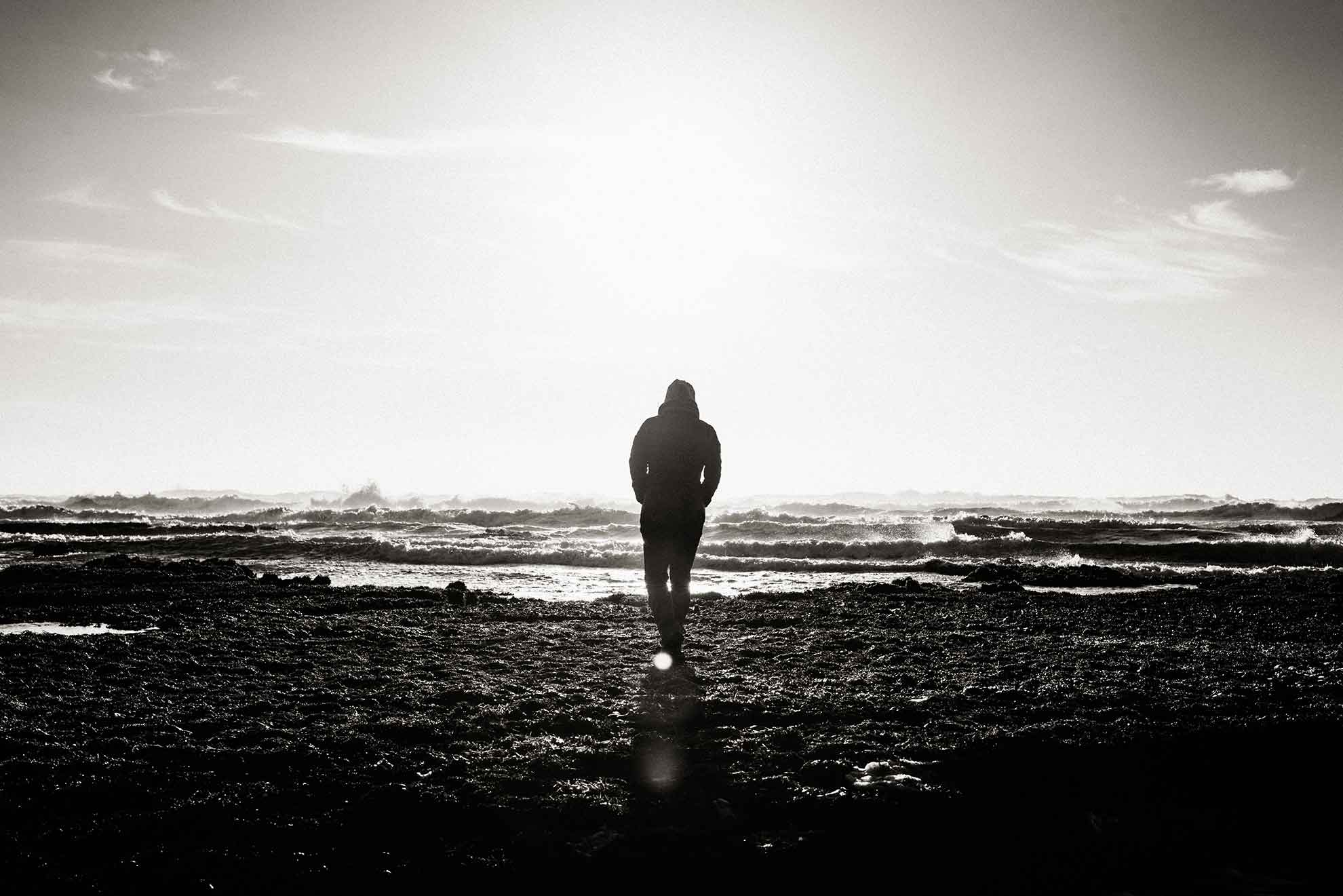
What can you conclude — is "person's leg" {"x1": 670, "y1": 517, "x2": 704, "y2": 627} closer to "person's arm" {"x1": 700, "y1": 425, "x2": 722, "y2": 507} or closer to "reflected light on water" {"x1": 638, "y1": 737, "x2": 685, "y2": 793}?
"person's arm" {"x1": 700, "y1": 425, "x2": 722, "y2": 507}

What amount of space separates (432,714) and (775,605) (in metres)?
5.83

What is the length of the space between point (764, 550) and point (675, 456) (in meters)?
16.5

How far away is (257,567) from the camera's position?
699 inches

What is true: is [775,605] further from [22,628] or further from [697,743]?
[22,628]

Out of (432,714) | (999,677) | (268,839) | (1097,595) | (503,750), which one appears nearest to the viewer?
(268,839)

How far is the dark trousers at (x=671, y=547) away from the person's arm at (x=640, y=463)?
19 cm

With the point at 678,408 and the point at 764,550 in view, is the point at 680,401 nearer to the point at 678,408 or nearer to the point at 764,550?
the point at 678,408

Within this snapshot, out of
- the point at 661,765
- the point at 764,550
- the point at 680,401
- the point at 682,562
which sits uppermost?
the point at 680,401

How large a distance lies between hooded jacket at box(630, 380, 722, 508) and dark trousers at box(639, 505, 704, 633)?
0.32ft

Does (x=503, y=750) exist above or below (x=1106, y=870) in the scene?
above

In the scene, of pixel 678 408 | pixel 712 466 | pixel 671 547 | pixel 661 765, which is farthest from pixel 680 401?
Answer: pixel 661 765

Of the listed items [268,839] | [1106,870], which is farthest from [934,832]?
[268,839]

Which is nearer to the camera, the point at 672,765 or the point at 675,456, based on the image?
the point at 672,765

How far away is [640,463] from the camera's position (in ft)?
22.1
